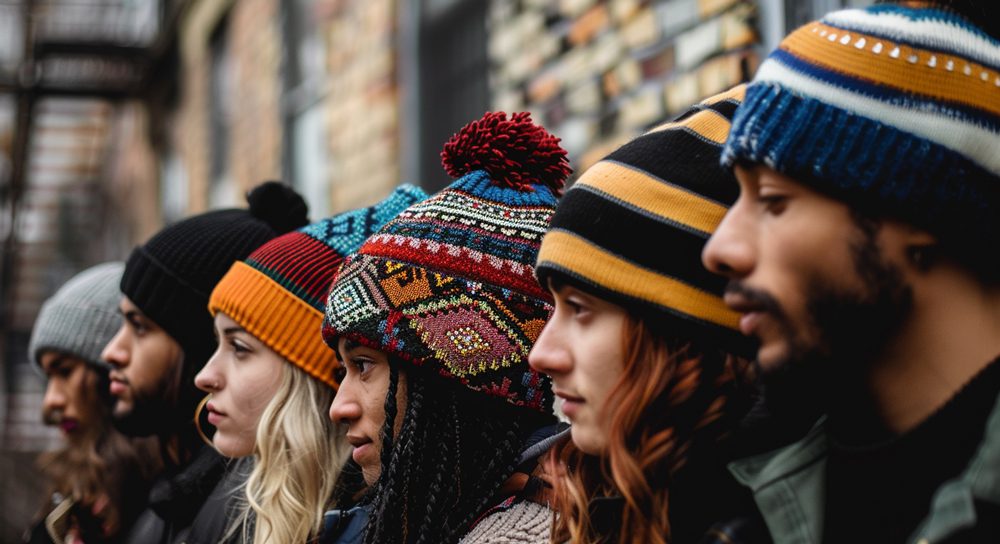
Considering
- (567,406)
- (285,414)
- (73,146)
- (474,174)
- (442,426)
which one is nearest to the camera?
(567,406)

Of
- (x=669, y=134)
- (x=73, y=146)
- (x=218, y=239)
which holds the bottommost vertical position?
(x=73, y=146)

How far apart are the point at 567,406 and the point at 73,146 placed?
16.5 m

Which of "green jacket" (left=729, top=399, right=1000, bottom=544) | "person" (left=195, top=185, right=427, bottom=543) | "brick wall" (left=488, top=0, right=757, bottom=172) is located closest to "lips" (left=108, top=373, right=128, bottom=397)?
"person" (left=195, top=185, right=427, bottom=543)

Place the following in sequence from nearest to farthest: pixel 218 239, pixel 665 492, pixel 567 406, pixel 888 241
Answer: pixel 888 241
pixel 665 492
pixel 567 406
pixel 218 239

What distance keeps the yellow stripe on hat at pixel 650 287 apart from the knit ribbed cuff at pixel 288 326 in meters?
1.23

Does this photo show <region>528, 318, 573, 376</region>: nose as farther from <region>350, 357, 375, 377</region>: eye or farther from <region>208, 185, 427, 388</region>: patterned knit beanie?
<region>208, 185, 427, 388</region>: patterned knit beanie

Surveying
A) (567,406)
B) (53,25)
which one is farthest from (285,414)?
(53,25)

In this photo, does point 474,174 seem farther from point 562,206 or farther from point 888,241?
point 888,241

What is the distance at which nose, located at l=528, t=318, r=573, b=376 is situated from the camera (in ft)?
6.54

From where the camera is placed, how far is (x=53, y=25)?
1338 centimetres

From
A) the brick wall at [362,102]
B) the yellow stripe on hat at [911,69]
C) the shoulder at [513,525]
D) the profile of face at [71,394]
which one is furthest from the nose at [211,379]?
the brick wall at [362,102]

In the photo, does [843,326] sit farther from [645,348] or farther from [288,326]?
[288,326]

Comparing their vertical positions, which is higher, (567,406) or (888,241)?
(888,241)

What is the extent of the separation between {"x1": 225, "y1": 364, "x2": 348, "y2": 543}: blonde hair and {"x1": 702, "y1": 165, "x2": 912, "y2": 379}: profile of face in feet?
5.25
